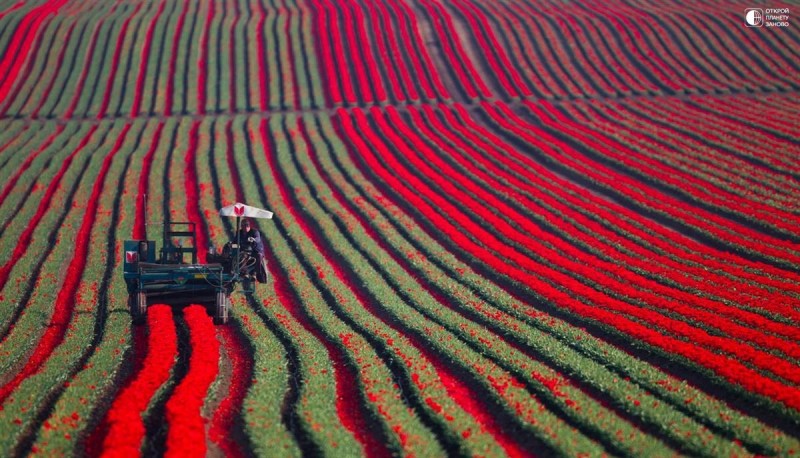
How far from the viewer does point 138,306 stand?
16.9m

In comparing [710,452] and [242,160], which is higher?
[242,160]

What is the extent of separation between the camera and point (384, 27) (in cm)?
5888

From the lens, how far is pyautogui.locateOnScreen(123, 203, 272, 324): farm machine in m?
16.9

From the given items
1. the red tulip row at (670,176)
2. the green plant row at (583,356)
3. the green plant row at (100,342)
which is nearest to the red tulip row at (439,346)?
the green plant row at (583,356)

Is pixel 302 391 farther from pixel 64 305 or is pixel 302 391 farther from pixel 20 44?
pixel 20 44

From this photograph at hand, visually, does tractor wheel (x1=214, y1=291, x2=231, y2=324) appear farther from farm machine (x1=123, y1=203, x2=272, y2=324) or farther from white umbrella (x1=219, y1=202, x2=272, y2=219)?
white umbrella (x1=219, y1=202, x2=272, y2=219)

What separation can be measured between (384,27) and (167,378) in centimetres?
4921

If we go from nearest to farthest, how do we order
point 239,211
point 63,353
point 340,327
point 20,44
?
point 63,353
point 239,211
point 340,327
point 20,44

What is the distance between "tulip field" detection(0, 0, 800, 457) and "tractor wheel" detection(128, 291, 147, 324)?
341 mm

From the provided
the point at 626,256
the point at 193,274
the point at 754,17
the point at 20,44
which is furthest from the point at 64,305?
the point at 754,17

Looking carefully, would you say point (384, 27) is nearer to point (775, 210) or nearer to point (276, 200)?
point (276, 200)

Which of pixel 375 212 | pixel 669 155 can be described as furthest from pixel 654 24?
pixel 375 212

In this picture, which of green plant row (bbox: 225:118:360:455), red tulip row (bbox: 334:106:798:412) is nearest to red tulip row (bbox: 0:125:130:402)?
green plant row (bbox: 225:118:360:455)

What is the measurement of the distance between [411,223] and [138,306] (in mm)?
12866
